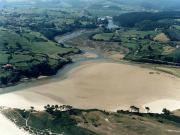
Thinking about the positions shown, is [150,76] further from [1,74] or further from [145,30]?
[145,30]

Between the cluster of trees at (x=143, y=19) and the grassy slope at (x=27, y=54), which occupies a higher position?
the cluster of trees at (x=143, y=19)

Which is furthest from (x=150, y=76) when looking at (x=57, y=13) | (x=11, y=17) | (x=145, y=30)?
(x=57, y=13)

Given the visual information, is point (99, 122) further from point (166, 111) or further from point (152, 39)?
point (152, 39)

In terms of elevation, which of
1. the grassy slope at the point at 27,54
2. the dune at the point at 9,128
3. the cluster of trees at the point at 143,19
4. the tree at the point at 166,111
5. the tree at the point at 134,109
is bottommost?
the dune at the point at 9,128

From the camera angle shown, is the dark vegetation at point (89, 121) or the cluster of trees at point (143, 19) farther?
the cluster of trees at point (143, 19)

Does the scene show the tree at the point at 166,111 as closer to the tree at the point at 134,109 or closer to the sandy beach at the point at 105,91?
the sandy beach at the point at 105,91

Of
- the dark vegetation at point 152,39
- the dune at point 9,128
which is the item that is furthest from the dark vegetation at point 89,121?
the dark vegetation at point 152,39
